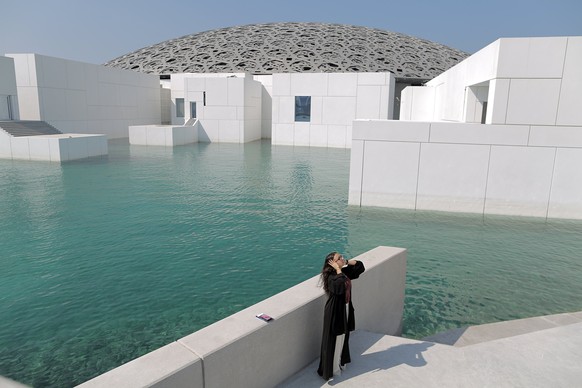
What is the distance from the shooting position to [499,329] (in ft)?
18.8

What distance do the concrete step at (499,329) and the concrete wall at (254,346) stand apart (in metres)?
0.96

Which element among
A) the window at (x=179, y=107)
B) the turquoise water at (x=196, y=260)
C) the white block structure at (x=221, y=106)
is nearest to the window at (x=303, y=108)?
the white block structure at (x=221, y=106)

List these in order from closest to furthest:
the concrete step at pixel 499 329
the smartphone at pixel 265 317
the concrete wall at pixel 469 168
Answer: the smartphone at pixel 265 317 → the concrete step at pixel 499 329 → the concrete wall at pixel 469 168

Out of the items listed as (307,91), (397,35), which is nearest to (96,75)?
(307,91)

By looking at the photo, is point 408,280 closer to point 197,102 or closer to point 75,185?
point 75,185

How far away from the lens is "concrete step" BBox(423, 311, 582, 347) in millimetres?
5500

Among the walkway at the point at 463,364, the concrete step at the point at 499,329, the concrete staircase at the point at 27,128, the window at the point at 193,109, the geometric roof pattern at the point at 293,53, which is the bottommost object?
the concrete step at the point at 499,329

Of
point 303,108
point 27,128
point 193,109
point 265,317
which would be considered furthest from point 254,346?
point 193,109

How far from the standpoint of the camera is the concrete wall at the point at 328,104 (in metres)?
26.6

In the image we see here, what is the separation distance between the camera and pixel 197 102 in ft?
99.2

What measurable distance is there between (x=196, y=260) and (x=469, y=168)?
24.5 feet

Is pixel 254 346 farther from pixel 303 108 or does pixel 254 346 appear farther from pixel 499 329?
pixel 303 108

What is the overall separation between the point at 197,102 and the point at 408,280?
2563cm

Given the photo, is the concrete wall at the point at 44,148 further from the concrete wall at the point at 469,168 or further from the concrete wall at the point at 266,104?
the concrete wall at the point at 266,104
